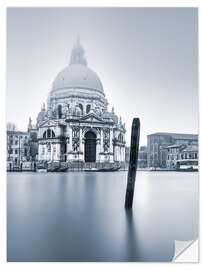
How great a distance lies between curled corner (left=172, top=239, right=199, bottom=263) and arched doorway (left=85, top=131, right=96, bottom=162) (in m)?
9.70

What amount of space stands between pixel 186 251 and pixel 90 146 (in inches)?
411

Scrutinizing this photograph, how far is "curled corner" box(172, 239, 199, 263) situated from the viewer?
5.55 feet

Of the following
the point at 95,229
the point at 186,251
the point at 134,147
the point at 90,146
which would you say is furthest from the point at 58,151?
the point at 186,251

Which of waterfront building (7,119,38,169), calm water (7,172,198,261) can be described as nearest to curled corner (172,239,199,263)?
calm water (7,172,198,261)

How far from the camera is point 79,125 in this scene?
40.0ft

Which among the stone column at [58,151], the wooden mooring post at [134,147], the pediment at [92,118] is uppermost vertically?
the pediment at [92,118]

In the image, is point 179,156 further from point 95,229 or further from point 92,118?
point 95,229

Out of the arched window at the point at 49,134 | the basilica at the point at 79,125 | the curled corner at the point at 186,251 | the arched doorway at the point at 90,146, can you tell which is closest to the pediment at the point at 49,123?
the basilica at the point at 79,125

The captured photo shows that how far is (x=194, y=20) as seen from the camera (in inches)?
96.3

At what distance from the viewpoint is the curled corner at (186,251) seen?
1.69 m

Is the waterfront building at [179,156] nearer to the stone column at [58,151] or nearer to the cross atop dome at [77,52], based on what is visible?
the cross atop dome at [77,52]

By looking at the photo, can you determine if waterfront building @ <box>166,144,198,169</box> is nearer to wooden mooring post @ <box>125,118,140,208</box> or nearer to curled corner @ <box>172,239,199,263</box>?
wooden mooring post @ <box>125,118,140,208</box>
